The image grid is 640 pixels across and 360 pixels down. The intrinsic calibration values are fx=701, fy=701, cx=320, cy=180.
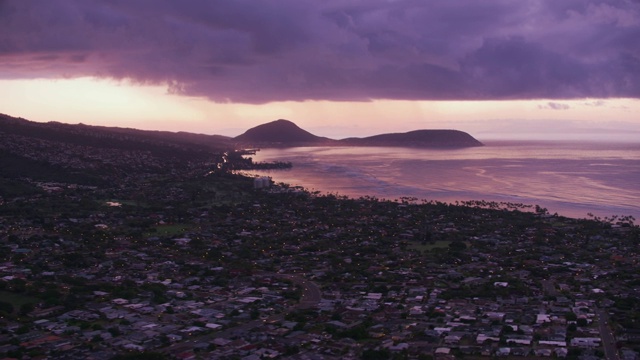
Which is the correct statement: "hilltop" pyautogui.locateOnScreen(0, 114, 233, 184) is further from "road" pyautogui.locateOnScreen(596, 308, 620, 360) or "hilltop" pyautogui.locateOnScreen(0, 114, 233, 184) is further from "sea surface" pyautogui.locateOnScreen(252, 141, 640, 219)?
→ "road" pyautogui.locateOnScreen(596, 308, 620, 360)

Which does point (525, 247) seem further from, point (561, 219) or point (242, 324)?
point (242, 324)

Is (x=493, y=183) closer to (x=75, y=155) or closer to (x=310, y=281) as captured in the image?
(x=75, y=155)

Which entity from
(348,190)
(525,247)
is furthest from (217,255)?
(348,190)

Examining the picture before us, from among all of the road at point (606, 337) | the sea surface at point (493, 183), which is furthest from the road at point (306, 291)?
the sea surface at point (493, 183)

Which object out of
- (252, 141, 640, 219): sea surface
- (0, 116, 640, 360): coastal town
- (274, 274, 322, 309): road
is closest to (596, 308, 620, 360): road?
(0, 116, 640, 360): coastal town

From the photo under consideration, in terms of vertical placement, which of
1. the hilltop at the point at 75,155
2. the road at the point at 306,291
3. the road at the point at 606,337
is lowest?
the road at the point at 306,291

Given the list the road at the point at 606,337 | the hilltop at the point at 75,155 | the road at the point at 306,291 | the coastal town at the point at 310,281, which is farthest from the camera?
the hilltop at the point at 75,155

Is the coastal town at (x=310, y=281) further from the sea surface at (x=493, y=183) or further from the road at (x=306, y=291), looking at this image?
the sea surface at (x=493, y=183)
